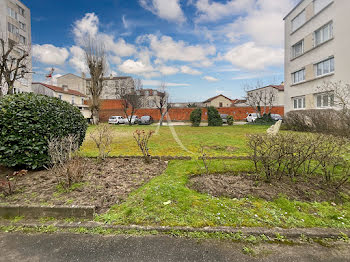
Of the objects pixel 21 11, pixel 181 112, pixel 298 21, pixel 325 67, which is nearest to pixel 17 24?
pixel 21 11

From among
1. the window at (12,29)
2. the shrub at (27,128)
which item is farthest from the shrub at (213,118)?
the window at (12,29)

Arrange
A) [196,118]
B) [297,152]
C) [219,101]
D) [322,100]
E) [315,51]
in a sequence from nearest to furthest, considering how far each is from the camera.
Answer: [297,152], [322,100], [315,51], [196,118], [219,101]

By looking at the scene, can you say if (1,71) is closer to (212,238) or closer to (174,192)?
(174,192)

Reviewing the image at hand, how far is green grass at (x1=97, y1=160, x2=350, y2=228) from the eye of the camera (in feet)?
9.16

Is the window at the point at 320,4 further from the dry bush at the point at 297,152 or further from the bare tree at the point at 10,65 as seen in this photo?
the bare tree at the point at 10,65

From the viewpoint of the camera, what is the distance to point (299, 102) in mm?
20516

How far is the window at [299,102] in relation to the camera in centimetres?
1991

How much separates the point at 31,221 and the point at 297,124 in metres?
18.1

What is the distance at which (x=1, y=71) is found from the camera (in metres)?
14.4

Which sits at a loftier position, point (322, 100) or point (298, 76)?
point (298, 76)

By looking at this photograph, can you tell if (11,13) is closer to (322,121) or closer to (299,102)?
(299,102)

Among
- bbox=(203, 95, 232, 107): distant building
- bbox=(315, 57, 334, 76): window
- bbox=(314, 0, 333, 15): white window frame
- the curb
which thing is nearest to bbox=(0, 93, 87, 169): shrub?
the curb

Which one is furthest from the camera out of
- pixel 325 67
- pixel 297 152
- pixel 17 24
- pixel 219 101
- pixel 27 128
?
pixel 219 101

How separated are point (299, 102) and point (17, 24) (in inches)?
1709
